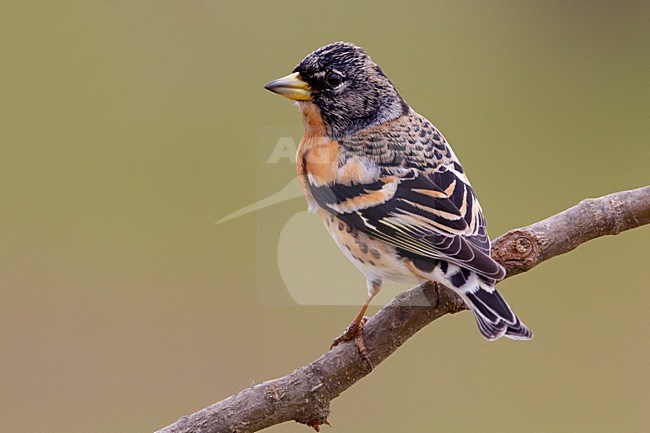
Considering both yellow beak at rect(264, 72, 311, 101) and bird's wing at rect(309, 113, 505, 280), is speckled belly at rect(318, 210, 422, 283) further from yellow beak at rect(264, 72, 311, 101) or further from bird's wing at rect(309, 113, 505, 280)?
yellow beak at rect(264, 72, 311, 101)

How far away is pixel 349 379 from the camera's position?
163cm

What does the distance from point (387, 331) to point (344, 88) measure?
461 millimetres

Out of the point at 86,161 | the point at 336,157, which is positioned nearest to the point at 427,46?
the point at 336,157

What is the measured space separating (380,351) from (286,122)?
1.63 meters

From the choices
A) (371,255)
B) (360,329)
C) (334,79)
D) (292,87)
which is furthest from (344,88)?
(360,329)

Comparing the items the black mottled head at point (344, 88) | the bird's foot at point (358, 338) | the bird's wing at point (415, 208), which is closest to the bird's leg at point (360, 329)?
the bird's foot at point (358, 338)

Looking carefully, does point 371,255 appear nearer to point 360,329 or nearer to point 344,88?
point 360,329

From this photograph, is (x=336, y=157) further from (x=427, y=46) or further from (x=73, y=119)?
(x=73, y=119)

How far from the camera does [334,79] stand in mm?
1700

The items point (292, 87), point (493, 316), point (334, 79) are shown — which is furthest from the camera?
point (334, 79)

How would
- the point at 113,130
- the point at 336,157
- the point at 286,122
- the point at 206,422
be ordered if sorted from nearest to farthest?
the point at 206,422 < the point at 336,157 < the point at 286,122 < the point at 113,130

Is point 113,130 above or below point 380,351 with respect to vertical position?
above

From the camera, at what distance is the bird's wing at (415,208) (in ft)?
5.25

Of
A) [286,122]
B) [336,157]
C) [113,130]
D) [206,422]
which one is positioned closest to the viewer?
[206,422]
